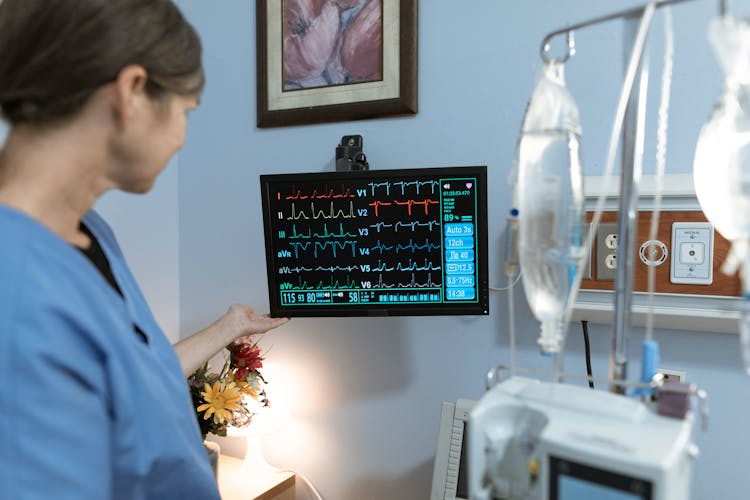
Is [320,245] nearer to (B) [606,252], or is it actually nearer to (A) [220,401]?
(A) [220,401]

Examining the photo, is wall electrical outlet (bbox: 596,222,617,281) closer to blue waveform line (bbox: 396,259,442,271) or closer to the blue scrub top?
blue waveform line (bbox: 396,259,442,271)

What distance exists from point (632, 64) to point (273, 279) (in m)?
0.90

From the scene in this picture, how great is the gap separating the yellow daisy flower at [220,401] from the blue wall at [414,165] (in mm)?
262

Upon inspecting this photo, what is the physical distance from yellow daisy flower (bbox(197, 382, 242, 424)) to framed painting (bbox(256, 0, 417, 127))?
0.74 meters

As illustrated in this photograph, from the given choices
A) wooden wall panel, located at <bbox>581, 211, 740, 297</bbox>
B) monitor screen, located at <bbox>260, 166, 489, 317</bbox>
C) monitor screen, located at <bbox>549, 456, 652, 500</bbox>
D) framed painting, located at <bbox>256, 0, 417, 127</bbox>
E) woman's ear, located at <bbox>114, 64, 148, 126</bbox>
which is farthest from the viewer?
framed painting, located at <bbox>256, 0, 417, 127</bbox>

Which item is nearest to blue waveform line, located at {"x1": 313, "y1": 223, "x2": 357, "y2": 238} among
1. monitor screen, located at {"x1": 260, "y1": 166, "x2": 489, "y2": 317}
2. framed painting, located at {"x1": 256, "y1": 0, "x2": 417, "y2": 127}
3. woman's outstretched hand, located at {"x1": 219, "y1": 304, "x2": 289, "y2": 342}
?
monitor screen, located at {"x1": 260, "y1": 166, "x2": 489, "y2": 317}

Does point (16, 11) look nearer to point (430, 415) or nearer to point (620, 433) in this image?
point (620, 433)

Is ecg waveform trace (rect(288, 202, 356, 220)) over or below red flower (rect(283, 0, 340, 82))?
below

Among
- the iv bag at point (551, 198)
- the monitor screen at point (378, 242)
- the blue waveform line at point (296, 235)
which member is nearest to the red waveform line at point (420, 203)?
the monitor screen at point (378, 242)

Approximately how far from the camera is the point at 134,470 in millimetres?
761

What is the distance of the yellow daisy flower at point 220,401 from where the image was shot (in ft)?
4.40

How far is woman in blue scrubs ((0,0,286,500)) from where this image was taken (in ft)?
2.10

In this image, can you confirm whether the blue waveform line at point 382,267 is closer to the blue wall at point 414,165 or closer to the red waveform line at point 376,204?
the red waveform line at point 376,204

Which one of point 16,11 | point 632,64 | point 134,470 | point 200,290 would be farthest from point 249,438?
point 632,64
